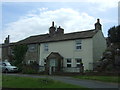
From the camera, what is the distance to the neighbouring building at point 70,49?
38.4 m

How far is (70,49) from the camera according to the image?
41312mm

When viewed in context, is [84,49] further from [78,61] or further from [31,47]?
[31,47]

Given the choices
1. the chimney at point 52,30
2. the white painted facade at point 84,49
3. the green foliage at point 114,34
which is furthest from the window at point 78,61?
the green foliage at point 114,34

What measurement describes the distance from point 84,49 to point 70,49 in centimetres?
315

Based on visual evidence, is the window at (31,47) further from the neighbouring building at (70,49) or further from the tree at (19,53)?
the tree at (19,53)

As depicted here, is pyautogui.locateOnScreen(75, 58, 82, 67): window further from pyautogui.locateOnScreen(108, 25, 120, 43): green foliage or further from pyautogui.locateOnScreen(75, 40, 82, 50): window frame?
pyautogui.locateOnScreen(108, 25, 120, 43): green foliage

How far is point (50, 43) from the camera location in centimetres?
4512

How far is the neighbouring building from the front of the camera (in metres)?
38.4

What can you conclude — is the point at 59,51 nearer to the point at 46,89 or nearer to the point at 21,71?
the point at 21,71

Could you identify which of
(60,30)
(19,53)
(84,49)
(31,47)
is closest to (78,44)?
(84,49)

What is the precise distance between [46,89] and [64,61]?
26.0m

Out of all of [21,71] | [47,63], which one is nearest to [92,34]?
[47,63]

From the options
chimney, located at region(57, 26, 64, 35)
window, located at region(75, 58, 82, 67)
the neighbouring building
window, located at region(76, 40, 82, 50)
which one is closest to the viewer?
the neighbouring building

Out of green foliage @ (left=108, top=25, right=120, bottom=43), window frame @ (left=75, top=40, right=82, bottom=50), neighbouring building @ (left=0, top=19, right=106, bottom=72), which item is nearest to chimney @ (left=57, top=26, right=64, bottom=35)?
neighbouring building @ (left=0, top=19, right=106, bottom=72)
